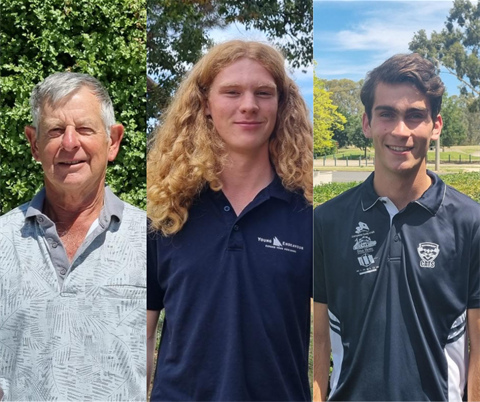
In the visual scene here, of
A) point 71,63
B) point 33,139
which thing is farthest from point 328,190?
point 71,63

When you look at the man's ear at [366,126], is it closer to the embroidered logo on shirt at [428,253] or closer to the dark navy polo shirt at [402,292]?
the dark navy polo shirt at [402,292]

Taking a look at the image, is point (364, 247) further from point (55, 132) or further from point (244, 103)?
point (55, 132)

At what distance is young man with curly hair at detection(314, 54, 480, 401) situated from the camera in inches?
133

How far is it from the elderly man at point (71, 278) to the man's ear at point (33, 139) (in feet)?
0.05

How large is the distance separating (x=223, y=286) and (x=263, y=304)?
0.24 m

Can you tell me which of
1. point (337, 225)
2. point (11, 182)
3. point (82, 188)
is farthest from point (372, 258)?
point (11, 182)

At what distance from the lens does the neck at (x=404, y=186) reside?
11.4 ft

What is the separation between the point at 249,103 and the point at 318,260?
98cm

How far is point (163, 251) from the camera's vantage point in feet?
11.8

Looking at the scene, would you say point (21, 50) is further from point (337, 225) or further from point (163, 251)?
point (337, 225)

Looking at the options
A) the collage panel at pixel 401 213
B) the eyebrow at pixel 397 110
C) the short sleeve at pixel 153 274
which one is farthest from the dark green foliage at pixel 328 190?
the short sleeve at pixel 153 274

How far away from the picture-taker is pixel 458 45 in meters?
3.51

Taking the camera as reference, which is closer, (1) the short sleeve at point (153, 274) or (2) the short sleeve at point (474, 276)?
(2) the short sleeve at point (474, 276)

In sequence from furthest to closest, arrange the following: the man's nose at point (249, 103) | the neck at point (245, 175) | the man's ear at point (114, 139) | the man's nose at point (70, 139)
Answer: the man's ear at point (114, 139) → the man's nose at point (70, 139) → the neck at point (245, 175) → the man's nose at point (249, 103)
